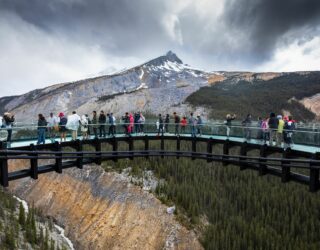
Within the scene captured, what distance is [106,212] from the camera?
187 ft

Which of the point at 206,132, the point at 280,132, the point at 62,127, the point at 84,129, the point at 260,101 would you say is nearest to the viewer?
the point at 280,132

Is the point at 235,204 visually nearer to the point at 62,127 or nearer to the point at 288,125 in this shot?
the point at 288,125

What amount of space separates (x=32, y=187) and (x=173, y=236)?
1361 inches

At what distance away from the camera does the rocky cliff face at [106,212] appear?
169 ft

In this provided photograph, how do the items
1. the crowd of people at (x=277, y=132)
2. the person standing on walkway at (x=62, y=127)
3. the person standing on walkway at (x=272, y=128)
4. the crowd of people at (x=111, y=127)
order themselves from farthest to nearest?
the person standing on walkway at (x=62, y=127), the person standing on walkway at (x=272, y=128), the crowd of people at (x=111, y=127), the crowd of people at (x=277, y=132)

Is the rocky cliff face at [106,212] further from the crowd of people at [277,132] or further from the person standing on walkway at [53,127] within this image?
the person standing on walkway at [53,127]

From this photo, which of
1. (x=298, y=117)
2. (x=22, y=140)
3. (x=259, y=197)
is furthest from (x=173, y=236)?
(x=298, y=117)

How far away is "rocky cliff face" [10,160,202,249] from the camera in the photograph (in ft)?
169

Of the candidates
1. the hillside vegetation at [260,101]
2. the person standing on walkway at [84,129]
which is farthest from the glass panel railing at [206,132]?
the hillside vegetation at [260,101]

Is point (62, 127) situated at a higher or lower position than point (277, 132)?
higher

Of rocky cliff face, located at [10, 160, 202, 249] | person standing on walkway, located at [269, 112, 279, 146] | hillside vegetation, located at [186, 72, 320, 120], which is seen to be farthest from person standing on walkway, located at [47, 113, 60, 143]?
hillside vegetation, located at [186, 72, 320, 120]

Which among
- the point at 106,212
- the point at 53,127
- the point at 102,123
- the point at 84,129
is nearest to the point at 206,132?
the point at 102,123

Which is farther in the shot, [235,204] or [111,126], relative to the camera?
[235,204]

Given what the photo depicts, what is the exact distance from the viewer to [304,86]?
17012 cm
